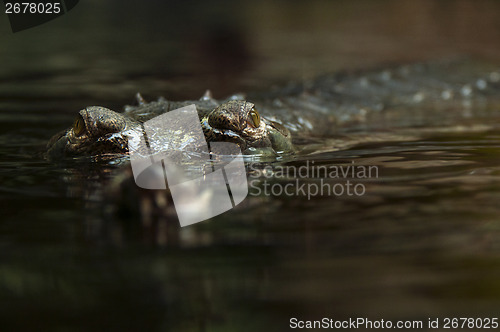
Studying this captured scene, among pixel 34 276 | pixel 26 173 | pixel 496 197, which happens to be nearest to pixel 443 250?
pixel 496 197

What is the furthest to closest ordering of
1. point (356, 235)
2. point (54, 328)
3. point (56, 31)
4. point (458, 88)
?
point (56, 31)
point (458, 88)
point (356, 235)
point (54, 328)

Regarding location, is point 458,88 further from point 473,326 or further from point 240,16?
point 240,16

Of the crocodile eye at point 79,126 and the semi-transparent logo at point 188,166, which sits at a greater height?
the crocodile eye at point 79,126

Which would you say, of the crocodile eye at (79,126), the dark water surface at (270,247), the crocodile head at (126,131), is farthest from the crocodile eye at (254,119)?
the crocodile eye at (79,126)

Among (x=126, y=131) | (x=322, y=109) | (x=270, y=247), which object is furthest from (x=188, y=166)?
(x=322, y=109)

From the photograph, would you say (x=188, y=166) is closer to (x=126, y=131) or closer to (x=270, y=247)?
(x=126, y=131)

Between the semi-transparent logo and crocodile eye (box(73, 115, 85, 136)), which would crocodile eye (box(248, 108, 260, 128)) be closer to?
the semi-transparent logo

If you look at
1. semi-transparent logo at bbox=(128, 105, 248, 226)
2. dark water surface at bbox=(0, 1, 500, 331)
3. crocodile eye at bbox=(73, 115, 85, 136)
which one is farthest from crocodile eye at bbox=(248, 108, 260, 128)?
crocodile eye at bbox=(73, 115, 85, 136)

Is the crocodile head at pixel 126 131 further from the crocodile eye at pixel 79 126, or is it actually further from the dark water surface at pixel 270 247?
the dark water surface at pixel 270 247
